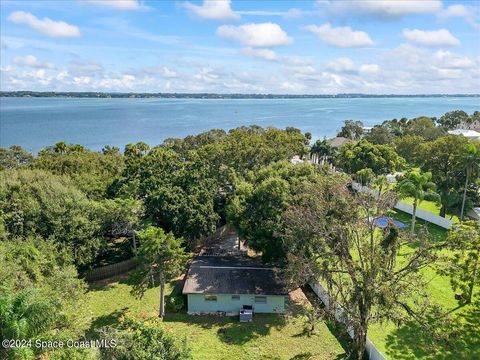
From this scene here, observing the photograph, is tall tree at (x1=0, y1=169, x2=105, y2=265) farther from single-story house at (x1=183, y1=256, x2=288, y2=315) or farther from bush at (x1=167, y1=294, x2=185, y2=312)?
single-story house at (x1=183, y1=256, x2=288, y2=315)

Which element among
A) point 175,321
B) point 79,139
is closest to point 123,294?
point 175,321

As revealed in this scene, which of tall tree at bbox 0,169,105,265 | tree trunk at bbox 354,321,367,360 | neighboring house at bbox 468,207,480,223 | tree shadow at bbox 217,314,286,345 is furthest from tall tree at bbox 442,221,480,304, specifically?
tall tree at bbox 0,169,105,265

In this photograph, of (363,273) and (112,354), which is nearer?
(112,354)

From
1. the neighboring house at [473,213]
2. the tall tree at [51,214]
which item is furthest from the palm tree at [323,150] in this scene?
the tall tree at [51,214]

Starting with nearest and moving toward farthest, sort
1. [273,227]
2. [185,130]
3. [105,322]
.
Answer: [105,322] → [273,227] → [185,130]

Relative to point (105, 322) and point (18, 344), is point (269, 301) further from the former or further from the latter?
point (18, 344)

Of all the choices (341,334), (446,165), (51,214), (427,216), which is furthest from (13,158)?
(446,165)

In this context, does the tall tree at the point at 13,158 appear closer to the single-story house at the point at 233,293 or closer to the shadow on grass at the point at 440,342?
the single-story house at the point at 233,293
